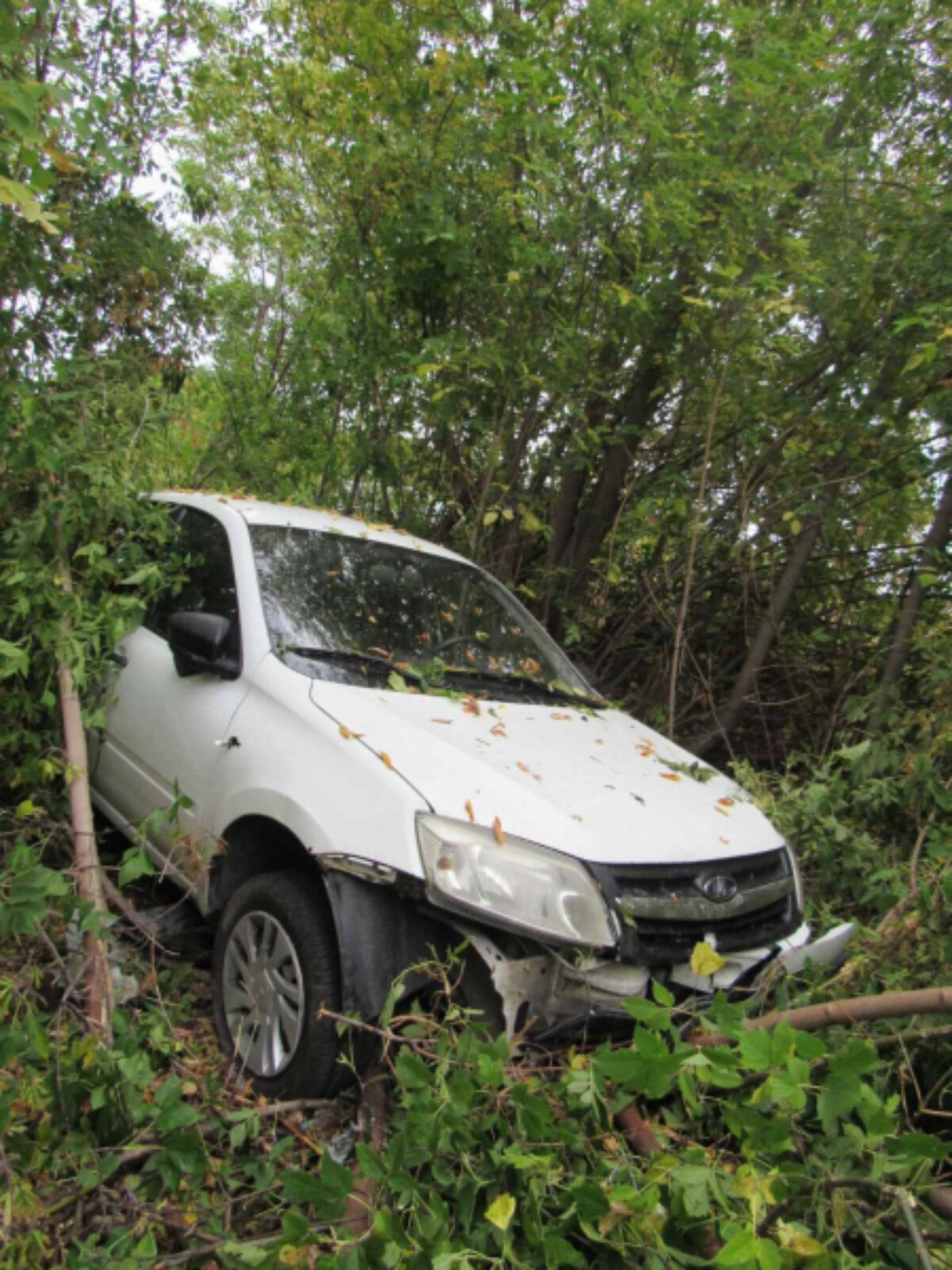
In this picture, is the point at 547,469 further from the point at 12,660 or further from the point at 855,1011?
the point at 855,1011

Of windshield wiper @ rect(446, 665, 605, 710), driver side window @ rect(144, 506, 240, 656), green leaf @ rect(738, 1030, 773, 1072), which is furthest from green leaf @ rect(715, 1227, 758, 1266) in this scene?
driver side window @ rect(144, 506, 240, 656)

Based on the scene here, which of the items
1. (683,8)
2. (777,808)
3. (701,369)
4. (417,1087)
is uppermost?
(683,8)

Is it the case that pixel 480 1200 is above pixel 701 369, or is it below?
below

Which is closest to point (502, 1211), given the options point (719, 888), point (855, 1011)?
point (855, 1011)

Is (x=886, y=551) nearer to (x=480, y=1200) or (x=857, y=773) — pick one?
(x=857, y=773)

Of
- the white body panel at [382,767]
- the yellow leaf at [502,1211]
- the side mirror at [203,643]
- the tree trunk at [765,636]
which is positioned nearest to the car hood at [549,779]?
the white body panel at [382,767]

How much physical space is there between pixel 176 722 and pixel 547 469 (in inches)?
153

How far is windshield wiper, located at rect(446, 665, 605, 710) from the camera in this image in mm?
3266

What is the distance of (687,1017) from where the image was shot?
212 cm

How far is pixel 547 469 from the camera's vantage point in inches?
244

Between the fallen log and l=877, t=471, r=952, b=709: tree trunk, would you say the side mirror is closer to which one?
the fallen log

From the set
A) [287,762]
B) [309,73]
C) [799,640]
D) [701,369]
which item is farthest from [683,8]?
[287,762]

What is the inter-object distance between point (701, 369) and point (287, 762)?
415 centimetres

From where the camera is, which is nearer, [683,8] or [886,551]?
[683,8]
